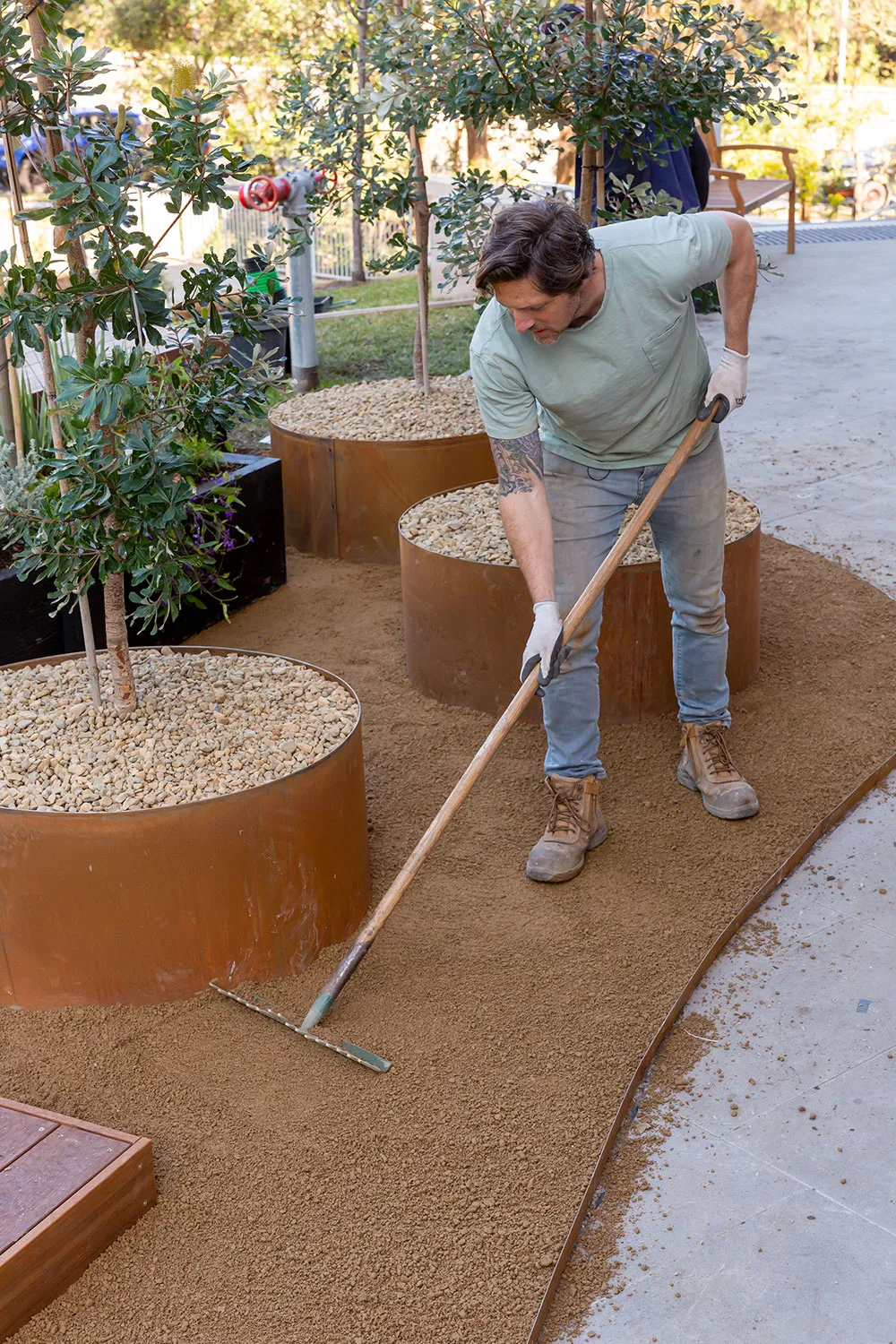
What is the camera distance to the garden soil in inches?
77.5

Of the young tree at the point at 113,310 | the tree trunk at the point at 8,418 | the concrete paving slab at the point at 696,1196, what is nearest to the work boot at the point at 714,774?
the concrete paving slab at the point at 696,1196

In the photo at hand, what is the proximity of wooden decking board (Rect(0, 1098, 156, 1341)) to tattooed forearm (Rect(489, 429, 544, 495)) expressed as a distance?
4.96 ft

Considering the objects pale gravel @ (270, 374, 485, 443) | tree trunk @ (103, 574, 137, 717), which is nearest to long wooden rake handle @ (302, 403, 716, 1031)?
tree trunk @ (103, 574, 137, 717)

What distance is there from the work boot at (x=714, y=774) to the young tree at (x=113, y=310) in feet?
4.57

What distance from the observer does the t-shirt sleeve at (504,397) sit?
2734 millimetres

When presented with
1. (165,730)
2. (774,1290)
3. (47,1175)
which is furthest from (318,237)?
(774,1290)

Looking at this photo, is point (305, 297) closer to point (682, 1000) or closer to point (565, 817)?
point (565, 817)

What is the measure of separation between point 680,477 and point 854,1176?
1585 millimetres

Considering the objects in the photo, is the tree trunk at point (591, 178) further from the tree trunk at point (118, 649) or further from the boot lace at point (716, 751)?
the tree trunk at point (118, 649)

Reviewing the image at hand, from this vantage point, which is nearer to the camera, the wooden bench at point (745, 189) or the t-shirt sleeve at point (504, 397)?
the t-shirt sleeve at point (504, 397)

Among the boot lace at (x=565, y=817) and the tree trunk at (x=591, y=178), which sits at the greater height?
the tree trunk at (x=591, y=178)

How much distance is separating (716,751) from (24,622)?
1.98 meters

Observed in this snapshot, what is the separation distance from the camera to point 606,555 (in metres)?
3.07

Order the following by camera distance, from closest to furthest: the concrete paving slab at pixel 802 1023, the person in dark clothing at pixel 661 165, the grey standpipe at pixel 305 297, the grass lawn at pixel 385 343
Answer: the concrete paving slab at pixel 802 1023 → the person in dark clothing at pixel 661 165 → the grey standpipe at pixel 305 297 → the grass lawn at pixel 385 343
